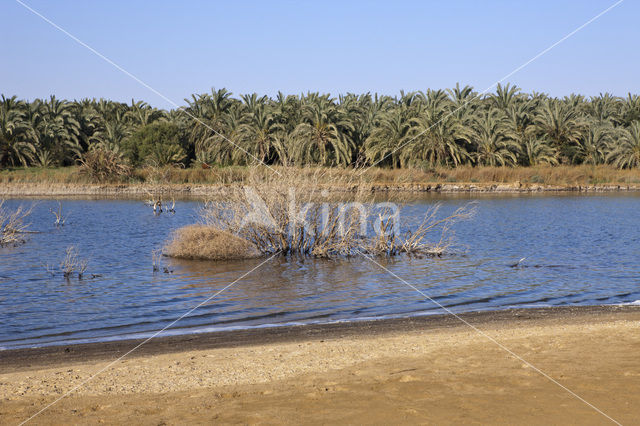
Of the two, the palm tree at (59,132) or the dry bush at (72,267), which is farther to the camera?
the palm tree at (59,132)

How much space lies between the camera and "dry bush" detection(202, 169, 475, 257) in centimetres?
1948

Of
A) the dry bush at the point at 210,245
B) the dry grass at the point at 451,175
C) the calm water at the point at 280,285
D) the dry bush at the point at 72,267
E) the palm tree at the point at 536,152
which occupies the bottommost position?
the calm water at the point at 280,285

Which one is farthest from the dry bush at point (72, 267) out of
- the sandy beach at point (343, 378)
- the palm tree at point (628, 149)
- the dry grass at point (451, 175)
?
the palm tree at point (628, 149)

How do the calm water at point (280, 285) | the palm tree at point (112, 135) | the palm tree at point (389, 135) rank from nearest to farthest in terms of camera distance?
1. the calm water at point (280, 285)
2. the palm tree at point (389, 135)
3. the palm tree at point (112, 135)

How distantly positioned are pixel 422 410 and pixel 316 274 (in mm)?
11403

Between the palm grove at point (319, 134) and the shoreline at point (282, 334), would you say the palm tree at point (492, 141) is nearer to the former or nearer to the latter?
the palm grove at point (319, 134)

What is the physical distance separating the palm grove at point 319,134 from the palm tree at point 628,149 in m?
0.09

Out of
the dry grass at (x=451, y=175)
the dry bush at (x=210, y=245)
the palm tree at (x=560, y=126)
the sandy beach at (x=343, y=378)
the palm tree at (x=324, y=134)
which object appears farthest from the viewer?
the palm tree at (x=560, y=126)

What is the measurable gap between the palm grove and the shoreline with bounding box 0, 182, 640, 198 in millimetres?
2368

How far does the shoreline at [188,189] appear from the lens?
52469 millimetres

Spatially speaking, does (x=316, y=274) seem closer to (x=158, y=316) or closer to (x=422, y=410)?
(x=158, y=316)

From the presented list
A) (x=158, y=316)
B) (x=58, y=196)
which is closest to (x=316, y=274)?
(x=158, y=316)

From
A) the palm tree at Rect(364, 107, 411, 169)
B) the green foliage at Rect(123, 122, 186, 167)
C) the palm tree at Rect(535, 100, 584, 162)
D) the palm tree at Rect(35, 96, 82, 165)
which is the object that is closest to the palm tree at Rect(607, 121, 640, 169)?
the palm tree at Rect(535, 100, 584, 162)

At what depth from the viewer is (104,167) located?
56.2m
